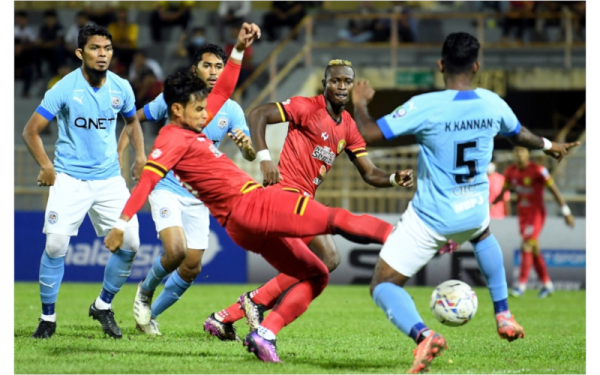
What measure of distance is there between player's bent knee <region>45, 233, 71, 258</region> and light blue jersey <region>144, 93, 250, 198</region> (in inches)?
41.0

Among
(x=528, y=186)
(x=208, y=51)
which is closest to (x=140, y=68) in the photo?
(x=528, y=186)

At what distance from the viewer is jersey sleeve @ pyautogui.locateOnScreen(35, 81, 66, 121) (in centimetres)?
745

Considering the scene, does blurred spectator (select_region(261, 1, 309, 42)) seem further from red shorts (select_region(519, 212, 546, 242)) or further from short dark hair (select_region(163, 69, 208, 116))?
short dark hair (select_region(163, 69, 208, 116))

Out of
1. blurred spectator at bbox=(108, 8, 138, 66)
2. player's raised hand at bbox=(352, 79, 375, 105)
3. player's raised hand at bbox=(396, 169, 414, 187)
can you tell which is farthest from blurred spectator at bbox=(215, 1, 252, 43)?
player's raised hand at bbox=(352, 79, 375, 105)

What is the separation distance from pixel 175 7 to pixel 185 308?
1249 cm

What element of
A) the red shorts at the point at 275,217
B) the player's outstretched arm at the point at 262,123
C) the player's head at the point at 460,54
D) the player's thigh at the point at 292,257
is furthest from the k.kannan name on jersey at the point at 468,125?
the player's outstretched arm at the point at 262,123

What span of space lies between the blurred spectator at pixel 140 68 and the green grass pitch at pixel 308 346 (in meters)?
8.50

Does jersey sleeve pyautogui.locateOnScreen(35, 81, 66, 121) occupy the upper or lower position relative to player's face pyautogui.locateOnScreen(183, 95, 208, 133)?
upper

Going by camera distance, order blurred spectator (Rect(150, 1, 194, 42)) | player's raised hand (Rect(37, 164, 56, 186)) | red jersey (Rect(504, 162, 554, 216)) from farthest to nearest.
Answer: blurred spectator (Rect(150, 1, 194, 42)), red jersey (Rect(504, 162, 554, 216)), player's raised hand (Rect(37, 164, 56, 186))

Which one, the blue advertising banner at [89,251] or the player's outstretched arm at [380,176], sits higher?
the player's outstretched arm at [380,176]

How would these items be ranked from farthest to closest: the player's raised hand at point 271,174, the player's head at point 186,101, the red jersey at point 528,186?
the red jersey at point 528,186, the player's raised hand at point 271,174, the player's head at point 186,101

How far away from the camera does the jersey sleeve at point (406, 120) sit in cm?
563

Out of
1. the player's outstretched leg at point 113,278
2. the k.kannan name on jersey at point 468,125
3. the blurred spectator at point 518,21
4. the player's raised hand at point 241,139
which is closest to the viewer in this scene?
the k.kannan name on jersey at point 468,125

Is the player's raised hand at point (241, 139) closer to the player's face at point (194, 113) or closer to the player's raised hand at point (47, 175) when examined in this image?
the player's face at point (194, 113)
